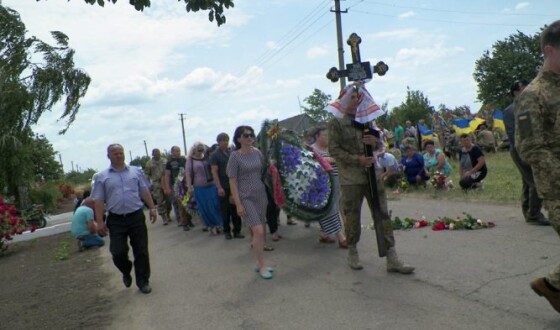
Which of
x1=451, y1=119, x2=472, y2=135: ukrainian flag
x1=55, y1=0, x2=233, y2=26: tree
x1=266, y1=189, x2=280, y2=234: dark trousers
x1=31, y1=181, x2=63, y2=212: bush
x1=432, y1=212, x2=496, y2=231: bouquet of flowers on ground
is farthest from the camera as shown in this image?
x1=31, y1=181, x2=63, y2=212: bush

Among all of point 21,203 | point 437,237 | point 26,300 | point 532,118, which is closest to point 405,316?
point 532,118

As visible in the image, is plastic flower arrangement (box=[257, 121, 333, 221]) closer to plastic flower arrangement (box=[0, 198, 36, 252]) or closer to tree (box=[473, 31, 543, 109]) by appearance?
plastic flower arrangement (box=[0, 198, 36, 252])

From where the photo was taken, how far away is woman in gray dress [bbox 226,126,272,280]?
6477 mm

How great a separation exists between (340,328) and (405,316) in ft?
1.86

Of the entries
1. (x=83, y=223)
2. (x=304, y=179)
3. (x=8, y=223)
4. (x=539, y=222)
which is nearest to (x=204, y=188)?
(x=83, y=223)

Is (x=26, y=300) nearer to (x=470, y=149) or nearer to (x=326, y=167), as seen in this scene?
(x=326, y=167)

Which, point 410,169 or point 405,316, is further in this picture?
point 410,169

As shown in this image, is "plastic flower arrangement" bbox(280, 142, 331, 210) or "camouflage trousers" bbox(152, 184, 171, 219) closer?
"plastic flower arrangement" bbox(280, 142, 331, 210)

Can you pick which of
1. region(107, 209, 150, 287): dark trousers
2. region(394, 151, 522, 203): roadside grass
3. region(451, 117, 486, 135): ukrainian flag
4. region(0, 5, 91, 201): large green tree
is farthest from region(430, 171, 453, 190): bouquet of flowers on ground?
region(0, 5, 91, 201): large green tree

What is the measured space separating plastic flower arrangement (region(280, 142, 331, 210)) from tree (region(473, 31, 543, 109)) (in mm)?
38703

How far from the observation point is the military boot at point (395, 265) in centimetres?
566

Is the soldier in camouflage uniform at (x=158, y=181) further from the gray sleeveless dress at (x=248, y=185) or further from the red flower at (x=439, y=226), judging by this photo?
the red flower at (x=439, y=226)

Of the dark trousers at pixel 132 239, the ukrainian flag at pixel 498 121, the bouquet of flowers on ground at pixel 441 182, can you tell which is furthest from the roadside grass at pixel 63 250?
the ukrainian flag at pixel 498 121

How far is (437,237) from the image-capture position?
7328 mm
